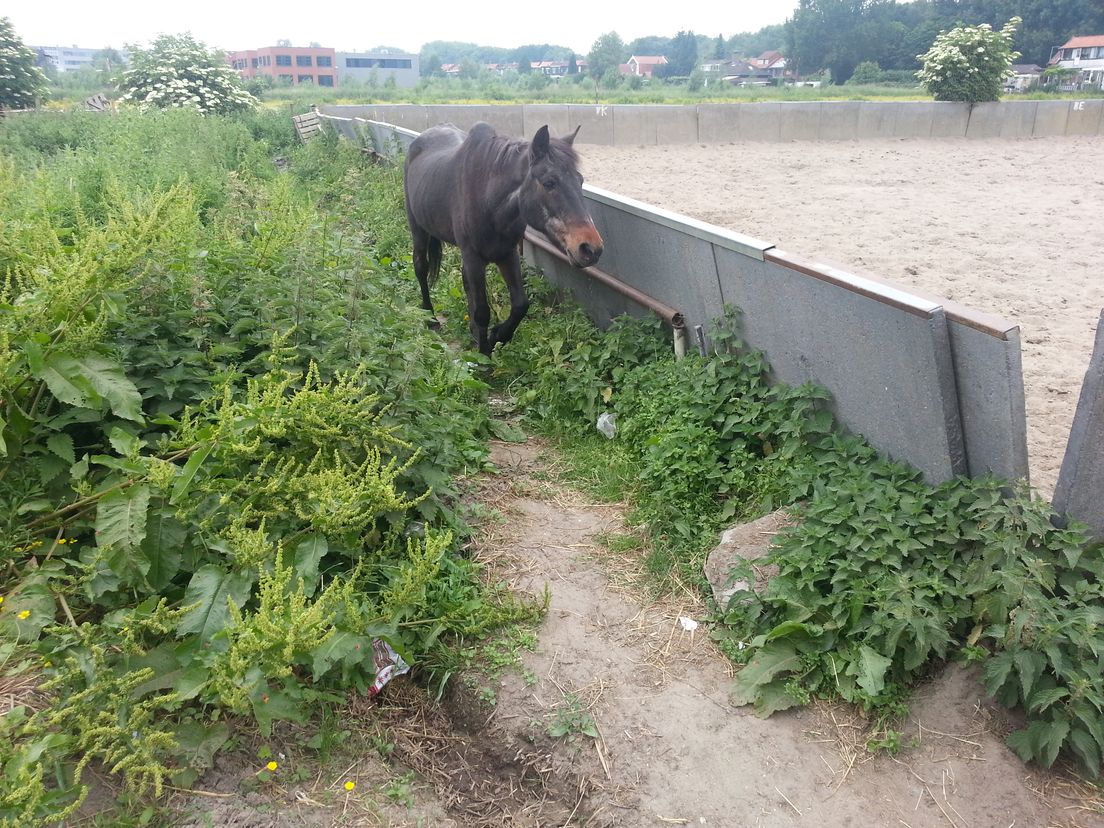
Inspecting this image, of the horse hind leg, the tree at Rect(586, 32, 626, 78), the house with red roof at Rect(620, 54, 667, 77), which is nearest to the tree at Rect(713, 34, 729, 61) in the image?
the house with red roof at Rect(620, 54, 667, 77)

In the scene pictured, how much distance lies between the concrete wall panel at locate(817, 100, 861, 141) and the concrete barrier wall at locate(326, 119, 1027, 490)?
54.2 feet

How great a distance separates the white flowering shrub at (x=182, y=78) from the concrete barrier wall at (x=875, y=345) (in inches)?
843

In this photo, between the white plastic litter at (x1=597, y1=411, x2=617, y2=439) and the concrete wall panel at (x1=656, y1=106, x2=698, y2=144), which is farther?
the concrete wall panel at (x1=656, y1=106, x2=698, y2=144)

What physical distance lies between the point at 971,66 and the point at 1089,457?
69.8 ft

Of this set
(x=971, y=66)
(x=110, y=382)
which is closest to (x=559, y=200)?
(x=110, y=382)

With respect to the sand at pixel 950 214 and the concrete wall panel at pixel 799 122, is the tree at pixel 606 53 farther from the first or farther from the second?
the sand at pixel 950 214

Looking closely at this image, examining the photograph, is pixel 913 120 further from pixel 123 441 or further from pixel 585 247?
pixel 123 441

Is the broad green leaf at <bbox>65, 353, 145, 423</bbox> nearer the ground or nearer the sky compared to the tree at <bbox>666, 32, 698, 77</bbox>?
nearer the ground

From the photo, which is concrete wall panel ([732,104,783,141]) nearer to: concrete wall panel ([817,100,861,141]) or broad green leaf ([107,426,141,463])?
concrete wall panel ([817,100,861,141])

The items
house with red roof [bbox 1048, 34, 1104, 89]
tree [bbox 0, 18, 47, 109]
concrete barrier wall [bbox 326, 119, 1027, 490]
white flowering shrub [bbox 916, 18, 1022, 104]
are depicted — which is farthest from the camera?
house with red roof [bbox 1048, 34, 1104, 89]

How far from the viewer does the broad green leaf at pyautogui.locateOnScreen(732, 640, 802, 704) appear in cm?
307

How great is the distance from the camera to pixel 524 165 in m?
5.62

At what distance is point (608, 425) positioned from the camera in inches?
203

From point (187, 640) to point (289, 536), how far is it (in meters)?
0.57
